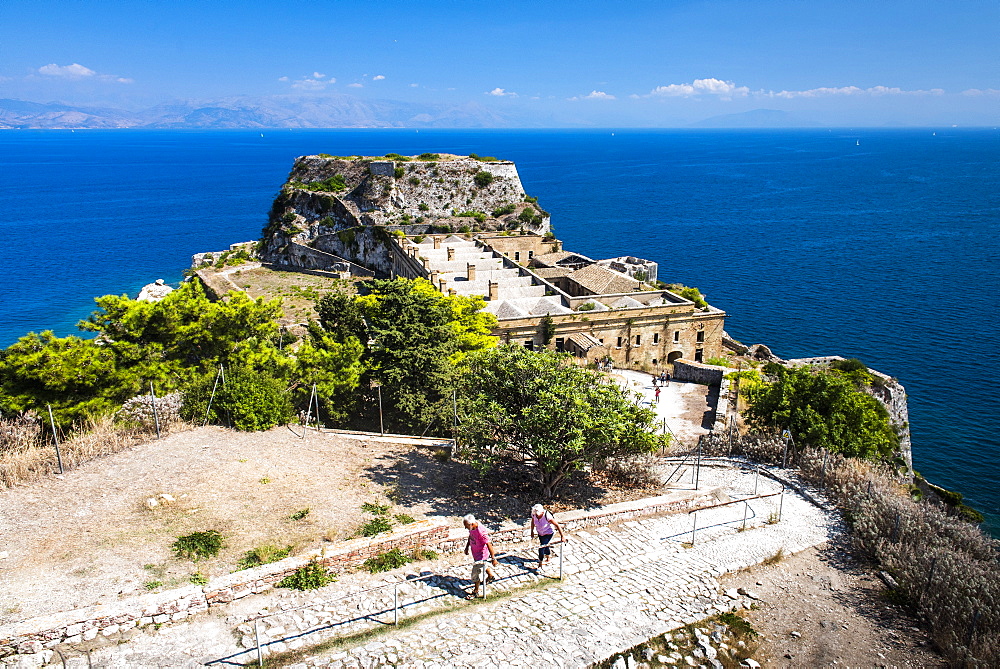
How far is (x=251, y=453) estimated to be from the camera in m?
17.6

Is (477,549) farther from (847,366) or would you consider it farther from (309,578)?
(847,366)

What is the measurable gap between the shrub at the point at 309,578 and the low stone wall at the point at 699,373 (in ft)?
88.1

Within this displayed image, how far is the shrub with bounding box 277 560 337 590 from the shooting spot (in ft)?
38.7

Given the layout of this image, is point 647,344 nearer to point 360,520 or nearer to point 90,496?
point 360,520

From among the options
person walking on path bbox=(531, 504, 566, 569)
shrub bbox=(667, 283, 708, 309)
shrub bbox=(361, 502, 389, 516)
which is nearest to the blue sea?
shrub bbox=(667, 283, 708, 309)

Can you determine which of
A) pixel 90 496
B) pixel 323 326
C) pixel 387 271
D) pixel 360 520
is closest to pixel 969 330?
pixel 387 271

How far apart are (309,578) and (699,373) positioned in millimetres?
28140

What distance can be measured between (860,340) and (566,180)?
423 feet

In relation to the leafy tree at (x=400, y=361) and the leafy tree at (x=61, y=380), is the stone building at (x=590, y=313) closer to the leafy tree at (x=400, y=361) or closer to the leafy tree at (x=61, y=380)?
the leafy tree at (x=400, y=361)

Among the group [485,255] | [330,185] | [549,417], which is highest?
[330,185]

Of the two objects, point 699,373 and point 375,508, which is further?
point 699,373

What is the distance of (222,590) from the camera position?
11.3 m

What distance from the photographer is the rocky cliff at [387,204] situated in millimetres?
69062

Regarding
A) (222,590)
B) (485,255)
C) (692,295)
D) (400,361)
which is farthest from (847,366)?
(222,590)
